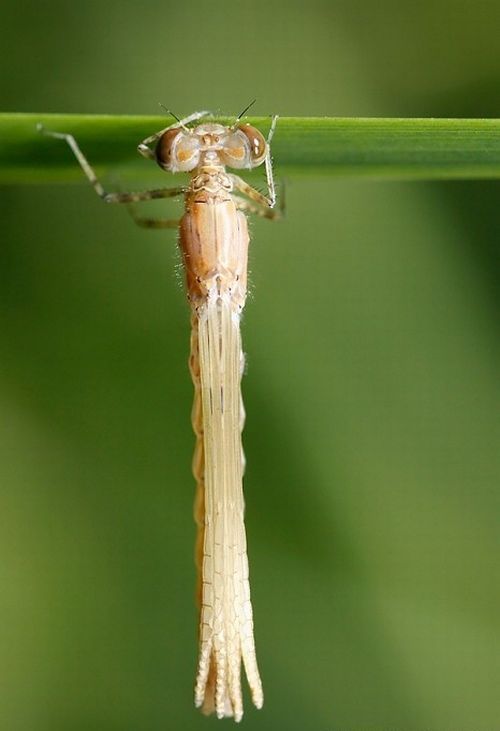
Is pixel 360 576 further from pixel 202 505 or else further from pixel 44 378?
pixel 44 378

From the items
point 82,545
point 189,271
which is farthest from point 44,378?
point 189,271

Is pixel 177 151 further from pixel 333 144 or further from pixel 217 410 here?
pixel 217 410

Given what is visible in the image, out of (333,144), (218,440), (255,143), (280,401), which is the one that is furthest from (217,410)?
(333,144)

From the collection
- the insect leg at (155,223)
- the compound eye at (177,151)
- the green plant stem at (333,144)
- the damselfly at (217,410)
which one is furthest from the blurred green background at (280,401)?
the green plant stem at (333,144)

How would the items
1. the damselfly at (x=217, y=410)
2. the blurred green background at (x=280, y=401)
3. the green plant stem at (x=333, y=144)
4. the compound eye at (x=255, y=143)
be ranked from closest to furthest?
the green plant stem at (x=333, y=144) < the compound eye at (x=255, y=143) < the damselfly at (x=217, y=410) < the blurred green background at (x=280, y=401)

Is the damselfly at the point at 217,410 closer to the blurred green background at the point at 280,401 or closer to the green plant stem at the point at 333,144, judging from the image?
the green plant stem at the point at 333,144

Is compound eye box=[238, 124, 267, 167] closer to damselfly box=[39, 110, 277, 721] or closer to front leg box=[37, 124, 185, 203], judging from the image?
damselfly box=[39, 110, 277, 721]
